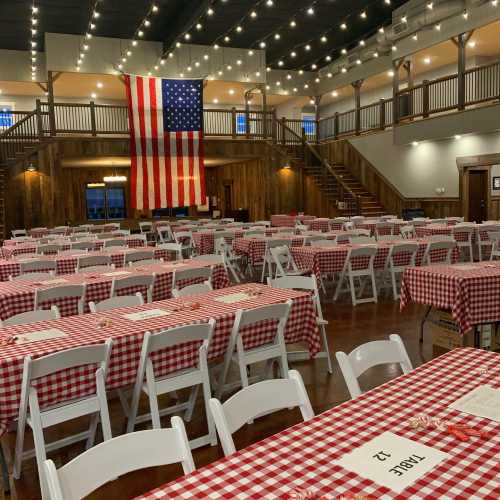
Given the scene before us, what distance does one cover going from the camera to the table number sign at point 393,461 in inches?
65.8

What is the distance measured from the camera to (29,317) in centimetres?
406

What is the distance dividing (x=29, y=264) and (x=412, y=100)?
13.5 meters

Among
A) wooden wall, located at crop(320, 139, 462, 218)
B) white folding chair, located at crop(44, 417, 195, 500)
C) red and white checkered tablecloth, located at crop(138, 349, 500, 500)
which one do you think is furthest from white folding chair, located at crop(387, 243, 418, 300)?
wooden wall, located at crop(320, 139, 462, 218)

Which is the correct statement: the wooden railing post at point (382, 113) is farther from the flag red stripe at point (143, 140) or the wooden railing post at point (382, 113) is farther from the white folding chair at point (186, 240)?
the white folding chair at point (186, 240)

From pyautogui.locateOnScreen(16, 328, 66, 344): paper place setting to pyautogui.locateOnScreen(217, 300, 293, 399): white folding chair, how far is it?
3.66 feet

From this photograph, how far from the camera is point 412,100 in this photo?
1695 centimetres

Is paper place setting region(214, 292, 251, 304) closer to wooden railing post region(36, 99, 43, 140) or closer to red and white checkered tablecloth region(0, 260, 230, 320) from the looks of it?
red and white checkered tablecloth region(0, 260, 230, 320)

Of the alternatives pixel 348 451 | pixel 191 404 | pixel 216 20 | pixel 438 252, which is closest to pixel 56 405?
pixel 191 404

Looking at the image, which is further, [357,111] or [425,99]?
[357,111]

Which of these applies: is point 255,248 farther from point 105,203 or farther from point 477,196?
Answer: point 105,203

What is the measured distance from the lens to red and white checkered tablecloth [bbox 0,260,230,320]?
16.5 feet

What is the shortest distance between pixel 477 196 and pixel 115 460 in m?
16.0

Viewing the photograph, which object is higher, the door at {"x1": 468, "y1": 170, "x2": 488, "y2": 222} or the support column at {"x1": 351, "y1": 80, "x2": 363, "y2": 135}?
the support column at {"x1": 351, "y1": 80, "x2": 363, "y2": 135}

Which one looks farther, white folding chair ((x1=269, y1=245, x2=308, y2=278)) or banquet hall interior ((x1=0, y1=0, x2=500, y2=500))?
white folding chair ((x1=269, y1=245, x2=308, y2=278))
